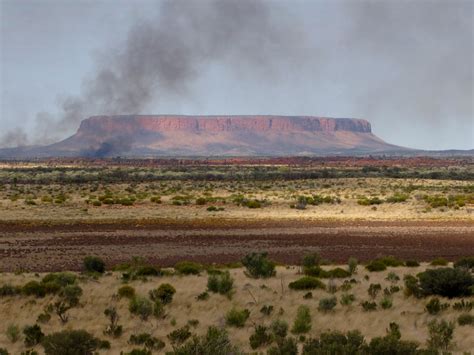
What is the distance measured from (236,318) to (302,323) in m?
1.68

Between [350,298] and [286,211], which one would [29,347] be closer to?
[350,298]

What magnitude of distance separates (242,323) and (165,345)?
85.6 inches

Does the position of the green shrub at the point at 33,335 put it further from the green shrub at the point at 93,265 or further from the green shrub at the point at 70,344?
the green shrub at the point at 93,265

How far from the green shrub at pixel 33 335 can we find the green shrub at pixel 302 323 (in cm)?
547

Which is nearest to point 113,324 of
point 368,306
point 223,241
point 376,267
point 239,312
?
point 239,312

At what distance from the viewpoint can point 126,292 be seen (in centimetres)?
1820

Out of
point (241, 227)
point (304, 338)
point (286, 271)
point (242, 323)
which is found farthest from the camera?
point (241, 227)

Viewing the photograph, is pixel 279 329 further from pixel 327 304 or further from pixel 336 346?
pixel 336 346

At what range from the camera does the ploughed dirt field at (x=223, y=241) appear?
28020mm

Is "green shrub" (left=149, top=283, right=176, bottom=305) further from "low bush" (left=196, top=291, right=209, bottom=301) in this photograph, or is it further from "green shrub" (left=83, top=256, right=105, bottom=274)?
"green shrub" (left=83, top=256, right=105, bottom=274)

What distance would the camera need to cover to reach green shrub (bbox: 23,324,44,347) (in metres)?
14.0

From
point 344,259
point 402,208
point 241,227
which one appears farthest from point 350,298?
point 402,208

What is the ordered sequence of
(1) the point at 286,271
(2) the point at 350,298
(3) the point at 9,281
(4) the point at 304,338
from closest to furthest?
(4) the point at 304,338 → (2) the point at 350,298 → (3) the point at 9,281 → (1) the point at 286,271

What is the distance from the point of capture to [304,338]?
13609 millimetres
